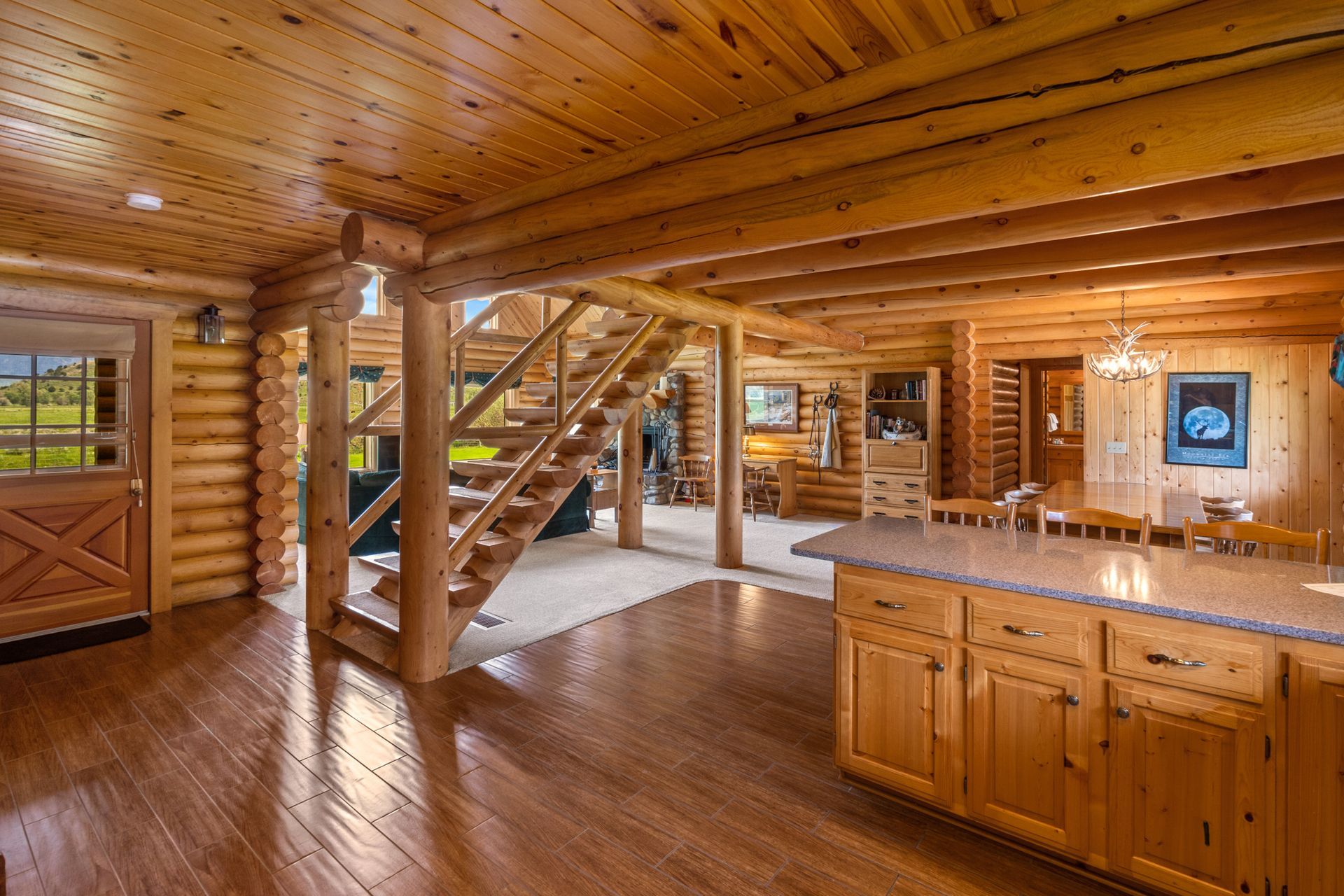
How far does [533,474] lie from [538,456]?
218 mm

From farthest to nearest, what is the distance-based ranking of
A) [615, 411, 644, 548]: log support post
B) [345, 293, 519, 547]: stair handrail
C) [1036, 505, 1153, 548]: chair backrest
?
1. [615, 411, 644, 548]: log support post
2. [345, 293, 519, 547]: stair handrail
3. [1036, 505, 1153, 548]: chair backrest

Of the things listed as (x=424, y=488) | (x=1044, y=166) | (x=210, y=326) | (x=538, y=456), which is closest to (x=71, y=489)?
(x=210, y=326)

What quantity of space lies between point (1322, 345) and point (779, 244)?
265 inches

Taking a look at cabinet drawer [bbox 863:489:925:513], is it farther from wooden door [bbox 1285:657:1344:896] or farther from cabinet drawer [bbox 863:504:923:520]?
wooden door [bbox 1285:657:1344:896]

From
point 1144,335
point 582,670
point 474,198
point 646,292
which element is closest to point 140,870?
point 582,670

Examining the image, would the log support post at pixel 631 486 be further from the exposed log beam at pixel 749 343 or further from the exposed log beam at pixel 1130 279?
the exposed log beam at pixel 1130 279

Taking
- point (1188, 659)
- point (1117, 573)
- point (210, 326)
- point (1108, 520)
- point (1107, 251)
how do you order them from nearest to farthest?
point (1188, 659) < point (1117, 573) < point (1108, 520) < point (1107, 251) < point (210, 326)

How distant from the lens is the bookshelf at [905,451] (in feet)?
28.6

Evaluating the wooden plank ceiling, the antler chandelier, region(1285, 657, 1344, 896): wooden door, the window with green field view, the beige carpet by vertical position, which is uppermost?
the wooden plank ceiling

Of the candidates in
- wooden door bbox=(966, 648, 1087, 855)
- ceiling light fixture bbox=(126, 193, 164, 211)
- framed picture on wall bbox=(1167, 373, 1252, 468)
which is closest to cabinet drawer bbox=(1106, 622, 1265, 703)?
wooden door bbox=(966, 648, 1087, 855)

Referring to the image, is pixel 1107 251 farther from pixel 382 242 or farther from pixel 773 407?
pixel 773 407

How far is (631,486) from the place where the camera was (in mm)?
8047

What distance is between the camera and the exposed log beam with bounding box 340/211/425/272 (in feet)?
12.1

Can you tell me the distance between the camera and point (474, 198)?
3596mm
